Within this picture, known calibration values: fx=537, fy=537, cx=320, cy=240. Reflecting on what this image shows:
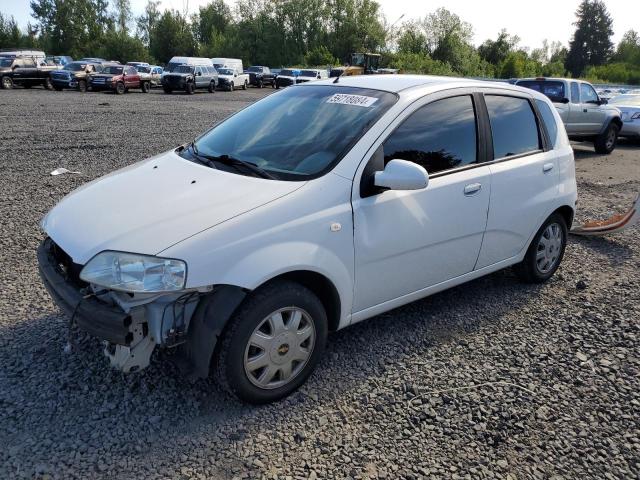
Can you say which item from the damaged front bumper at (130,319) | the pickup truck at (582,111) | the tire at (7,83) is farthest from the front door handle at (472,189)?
the tire at (7,83)

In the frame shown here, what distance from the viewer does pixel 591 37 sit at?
82812 millimetres

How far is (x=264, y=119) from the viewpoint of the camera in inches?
150

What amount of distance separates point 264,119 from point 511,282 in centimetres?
269

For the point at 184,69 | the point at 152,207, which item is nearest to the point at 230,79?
the point at 184,69

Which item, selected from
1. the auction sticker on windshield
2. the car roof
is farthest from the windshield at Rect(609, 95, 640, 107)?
the auction sticker on windshield

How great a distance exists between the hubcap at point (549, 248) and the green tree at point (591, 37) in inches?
3490

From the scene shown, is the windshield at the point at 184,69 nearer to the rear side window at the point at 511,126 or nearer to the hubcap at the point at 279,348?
the rear side window at the point at 511,126

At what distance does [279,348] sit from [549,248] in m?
2.94

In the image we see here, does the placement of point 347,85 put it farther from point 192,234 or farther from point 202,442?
point 202,442

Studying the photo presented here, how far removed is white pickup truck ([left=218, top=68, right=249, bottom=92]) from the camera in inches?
1476

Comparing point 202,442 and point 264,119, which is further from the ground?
point 264,119

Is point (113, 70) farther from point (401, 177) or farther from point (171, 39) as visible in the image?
point (171, 39)

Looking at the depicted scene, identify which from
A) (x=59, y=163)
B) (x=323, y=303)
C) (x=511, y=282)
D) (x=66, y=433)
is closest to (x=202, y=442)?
(x=66, y=433)

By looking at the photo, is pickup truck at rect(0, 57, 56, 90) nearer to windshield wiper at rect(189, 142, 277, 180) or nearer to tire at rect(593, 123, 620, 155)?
tire at rect(593, 123, 620, 155)
